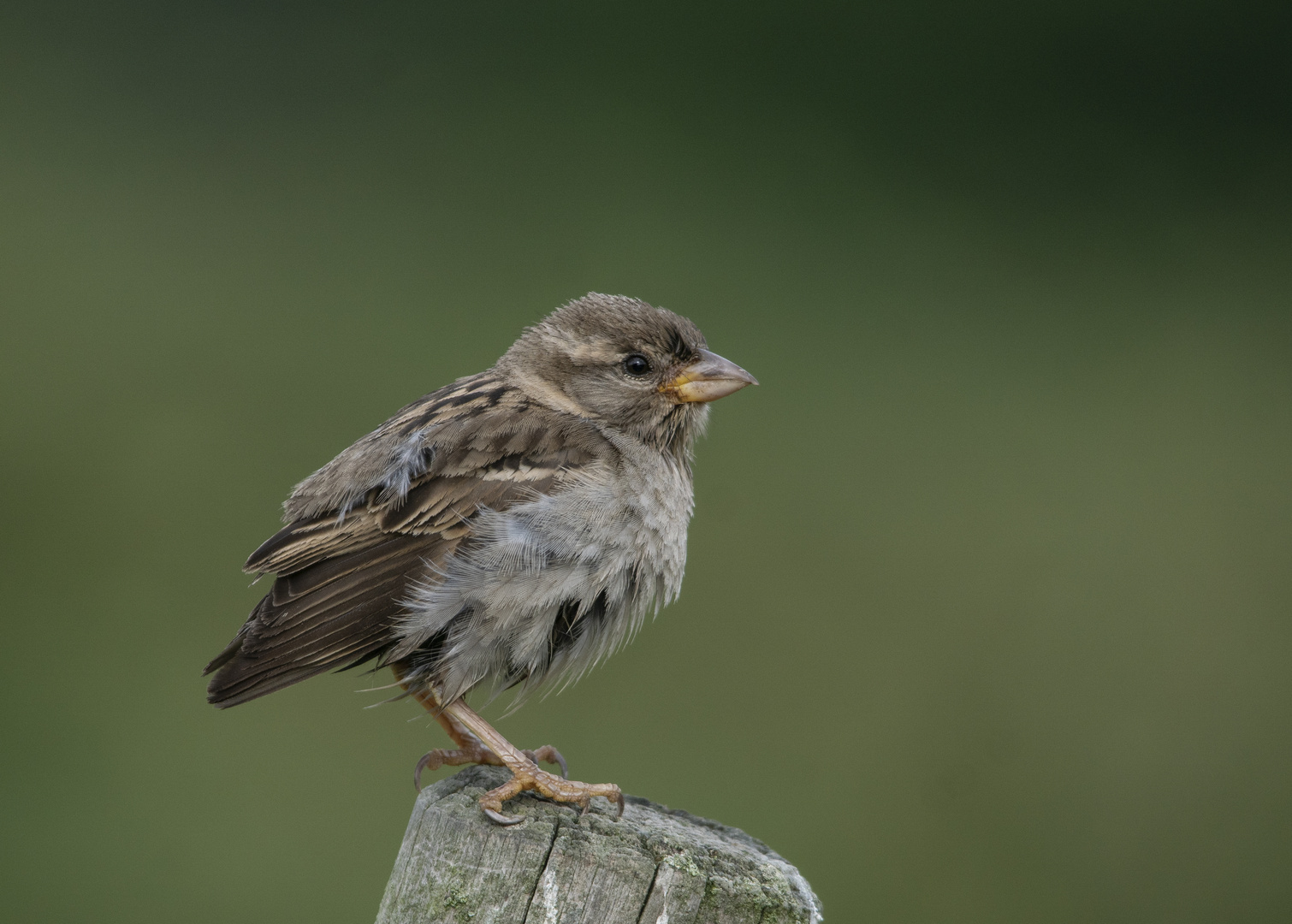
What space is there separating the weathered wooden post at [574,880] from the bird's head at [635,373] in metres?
1.92

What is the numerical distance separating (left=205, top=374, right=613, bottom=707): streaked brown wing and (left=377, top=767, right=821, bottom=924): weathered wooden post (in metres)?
0.86

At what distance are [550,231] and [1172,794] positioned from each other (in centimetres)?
551

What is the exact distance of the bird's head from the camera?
15.1ft

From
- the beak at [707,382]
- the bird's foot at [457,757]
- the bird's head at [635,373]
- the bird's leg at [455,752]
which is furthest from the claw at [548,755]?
the beak at [707,382]

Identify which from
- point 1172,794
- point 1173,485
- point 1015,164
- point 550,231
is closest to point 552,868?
point 1172,794

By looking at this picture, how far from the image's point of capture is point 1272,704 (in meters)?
8.52

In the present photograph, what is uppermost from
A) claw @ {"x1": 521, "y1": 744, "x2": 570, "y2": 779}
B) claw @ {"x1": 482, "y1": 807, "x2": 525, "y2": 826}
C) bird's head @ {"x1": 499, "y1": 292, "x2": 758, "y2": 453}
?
bird's head @ {"x1": 499, "y1": 292, "x2": 758, "y2": 453}

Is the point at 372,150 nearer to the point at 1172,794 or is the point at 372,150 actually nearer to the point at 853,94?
the point at 853,94

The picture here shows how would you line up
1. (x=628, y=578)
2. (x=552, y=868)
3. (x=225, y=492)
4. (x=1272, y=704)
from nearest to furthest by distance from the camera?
(x=552, y=868) < (x=628, y=578) < (x=225, y=492) < (x=1272, y=704)

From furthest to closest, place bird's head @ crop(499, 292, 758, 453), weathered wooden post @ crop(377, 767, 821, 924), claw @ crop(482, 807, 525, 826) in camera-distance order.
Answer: bird's head @ crop(499, 292, 758, 453) → claw @ crop(482, 807, 525, 826) → weathered wooden post @ crop(377, 767, 821, 924)

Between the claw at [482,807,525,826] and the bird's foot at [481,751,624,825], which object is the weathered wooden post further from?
the bird's foot at [481,751,624,825]

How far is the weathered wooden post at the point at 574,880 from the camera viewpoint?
274cm

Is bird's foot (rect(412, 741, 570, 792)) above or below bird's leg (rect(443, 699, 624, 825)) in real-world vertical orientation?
below

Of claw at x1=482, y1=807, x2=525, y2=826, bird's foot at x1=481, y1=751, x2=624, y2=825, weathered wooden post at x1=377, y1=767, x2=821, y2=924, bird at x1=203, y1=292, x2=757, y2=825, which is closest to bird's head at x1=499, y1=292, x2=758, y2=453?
bird at x1=203, y1=292, x2=757, y2=825
